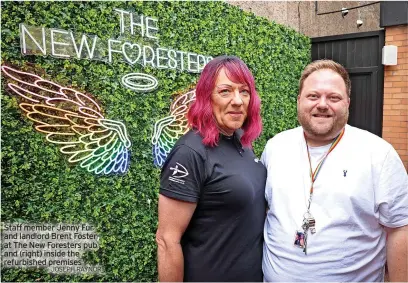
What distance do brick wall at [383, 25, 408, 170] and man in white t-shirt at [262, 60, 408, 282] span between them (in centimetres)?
411

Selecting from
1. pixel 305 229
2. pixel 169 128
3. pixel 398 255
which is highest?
pixel 169 128

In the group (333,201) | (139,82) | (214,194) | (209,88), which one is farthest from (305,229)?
(139,82)

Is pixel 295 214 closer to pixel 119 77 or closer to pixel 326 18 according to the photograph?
pixel 119 77

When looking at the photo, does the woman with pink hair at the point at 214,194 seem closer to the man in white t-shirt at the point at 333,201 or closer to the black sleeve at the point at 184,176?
the black sleeve at the point at 184,176

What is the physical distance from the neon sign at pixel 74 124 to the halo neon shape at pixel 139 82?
38cm

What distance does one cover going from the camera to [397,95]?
5.59 meters

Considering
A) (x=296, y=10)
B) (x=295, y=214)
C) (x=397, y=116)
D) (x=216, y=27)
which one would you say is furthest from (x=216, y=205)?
(x=296, y=10)

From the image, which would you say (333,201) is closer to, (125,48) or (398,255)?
(398,255)

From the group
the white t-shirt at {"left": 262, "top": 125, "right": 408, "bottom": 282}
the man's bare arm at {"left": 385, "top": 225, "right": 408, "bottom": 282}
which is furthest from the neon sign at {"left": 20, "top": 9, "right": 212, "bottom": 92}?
the man's bare arm at {"left": 385, "top": 225, "right": 408, "bottom": 282}

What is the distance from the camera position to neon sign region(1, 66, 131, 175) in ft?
8.96

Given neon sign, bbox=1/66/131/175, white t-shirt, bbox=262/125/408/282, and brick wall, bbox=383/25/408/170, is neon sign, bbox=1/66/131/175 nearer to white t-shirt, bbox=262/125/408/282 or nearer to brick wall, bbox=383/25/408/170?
white t-shirt, bbox=262/125/408/282

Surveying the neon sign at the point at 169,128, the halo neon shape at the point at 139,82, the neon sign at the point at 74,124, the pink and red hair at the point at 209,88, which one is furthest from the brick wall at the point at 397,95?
the pink and red hair at the point at 209,88

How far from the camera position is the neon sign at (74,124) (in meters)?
2.73

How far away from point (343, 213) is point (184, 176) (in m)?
0.88
